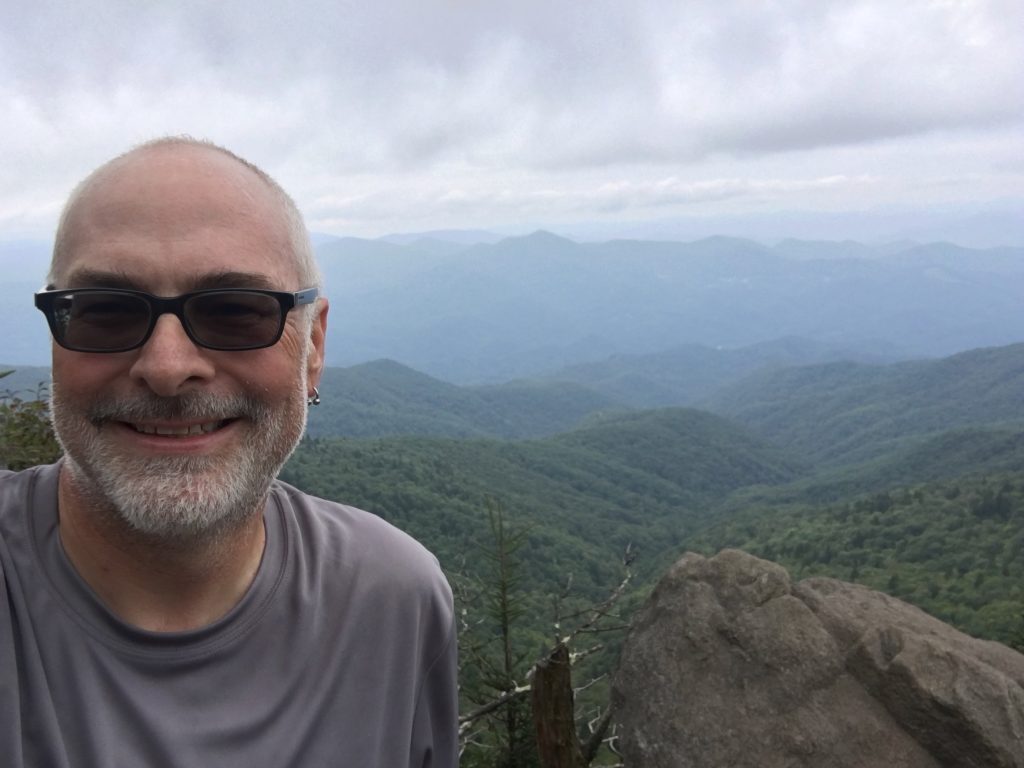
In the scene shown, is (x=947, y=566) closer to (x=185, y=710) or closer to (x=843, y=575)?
(x=843, y=575)

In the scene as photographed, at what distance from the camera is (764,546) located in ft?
183

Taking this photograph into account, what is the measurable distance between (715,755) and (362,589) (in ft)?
12.7

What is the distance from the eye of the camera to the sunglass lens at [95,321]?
1.81 m

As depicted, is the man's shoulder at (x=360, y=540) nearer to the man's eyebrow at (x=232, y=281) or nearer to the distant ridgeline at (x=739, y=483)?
the man's eyebrow at (x=232, y=281)

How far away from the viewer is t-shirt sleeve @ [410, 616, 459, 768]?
2.35m

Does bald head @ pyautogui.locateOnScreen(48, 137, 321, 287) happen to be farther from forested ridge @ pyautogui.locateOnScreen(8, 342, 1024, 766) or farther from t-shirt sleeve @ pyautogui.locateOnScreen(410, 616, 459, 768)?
forested ridge @ pyautogui.locateOnScreen(8, 342, 1024, 766)

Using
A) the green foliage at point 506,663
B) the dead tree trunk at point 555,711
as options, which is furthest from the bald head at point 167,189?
the green foliage at point 506,663

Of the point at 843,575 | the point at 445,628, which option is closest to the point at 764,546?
the point at 843,575

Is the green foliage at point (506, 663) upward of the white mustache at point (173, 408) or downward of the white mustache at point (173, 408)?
downward

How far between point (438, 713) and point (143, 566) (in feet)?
3.63

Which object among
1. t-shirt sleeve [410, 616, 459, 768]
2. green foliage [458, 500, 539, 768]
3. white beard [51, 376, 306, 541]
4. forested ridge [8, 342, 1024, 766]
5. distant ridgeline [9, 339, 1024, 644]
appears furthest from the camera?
distant ridgeline [9, 339, 1024, 644]

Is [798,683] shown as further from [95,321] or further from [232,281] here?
[95,321]

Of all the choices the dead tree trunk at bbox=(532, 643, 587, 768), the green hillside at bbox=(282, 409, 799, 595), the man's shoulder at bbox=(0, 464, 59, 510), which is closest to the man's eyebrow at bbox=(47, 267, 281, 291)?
the man's shoulder at bbox=(0, 464, 59, 510)

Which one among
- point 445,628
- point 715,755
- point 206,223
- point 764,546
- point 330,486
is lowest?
point 764,546
